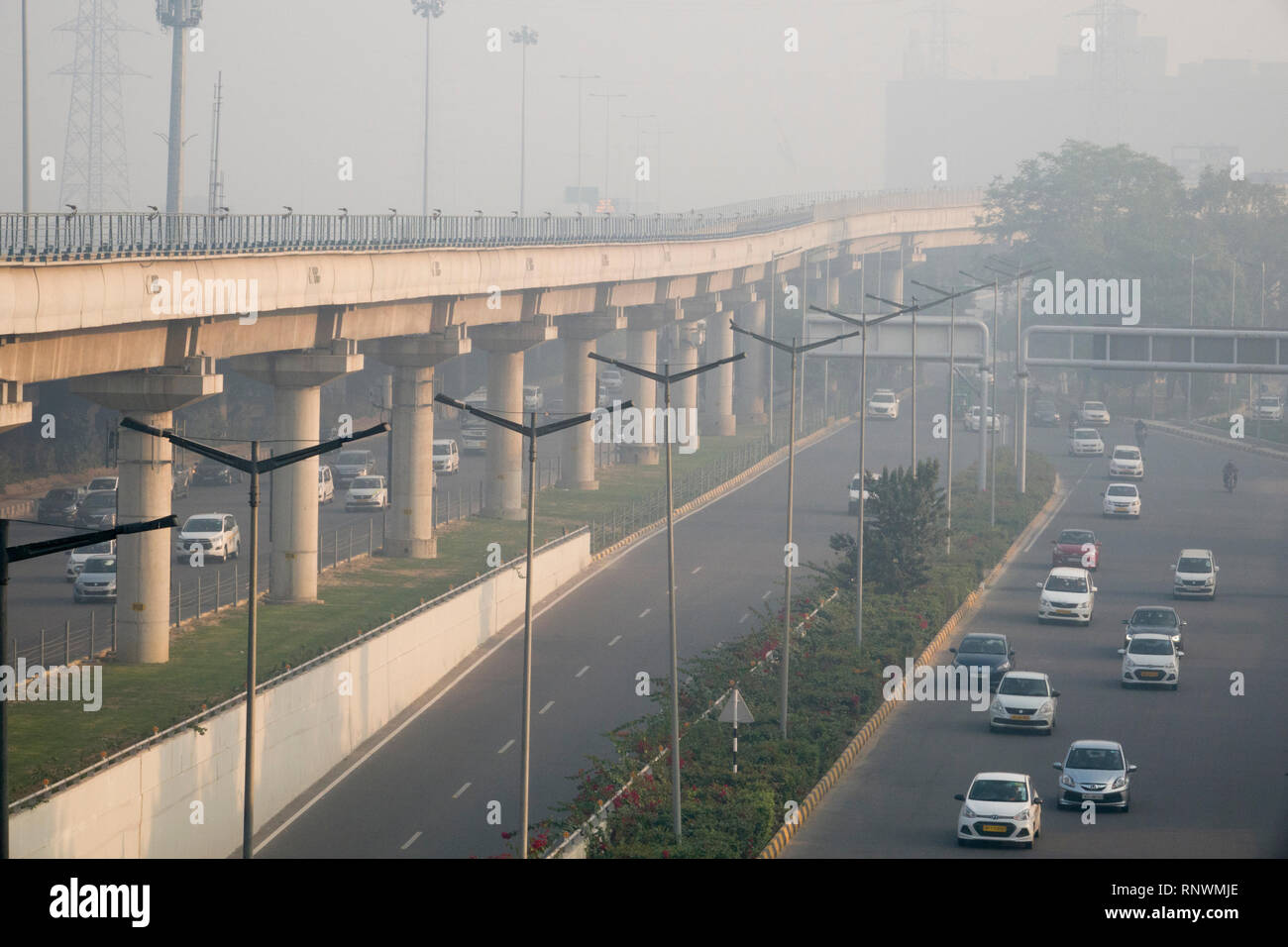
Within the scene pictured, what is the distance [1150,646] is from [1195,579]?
49.2 ft

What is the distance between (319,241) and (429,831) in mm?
23171

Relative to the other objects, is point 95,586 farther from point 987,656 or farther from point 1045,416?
point 1045,416

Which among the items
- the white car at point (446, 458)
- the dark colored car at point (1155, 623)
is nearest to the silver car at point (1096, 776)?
the dark colored car at point (1155, 623)

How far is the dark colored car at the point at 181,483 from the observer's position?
3216 inches

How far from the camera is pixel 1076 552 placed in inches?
2842

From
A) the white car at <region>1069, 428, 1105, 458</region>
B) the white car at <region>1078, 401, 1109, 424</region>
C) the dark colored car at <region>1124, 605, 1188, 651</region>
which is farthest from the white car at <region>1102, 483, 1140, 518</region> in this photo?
the white car at <region>1078, 401, 1109, 424</region>

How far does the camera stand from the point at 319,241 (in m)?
54.2

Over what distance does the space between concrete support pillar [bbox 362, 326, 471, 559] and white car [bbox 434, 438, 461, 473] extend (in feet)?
86.6

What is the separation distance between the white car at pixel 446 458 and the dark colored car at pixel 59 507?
2290 cm

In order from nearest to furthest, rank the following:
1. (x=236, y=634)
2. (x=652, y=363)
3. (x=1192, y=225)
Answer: (x=236, y=634), (x=652, y=363), (x=1192, y=225)

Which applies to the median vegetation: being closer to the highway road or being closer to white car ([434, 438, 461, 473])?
the highway road
